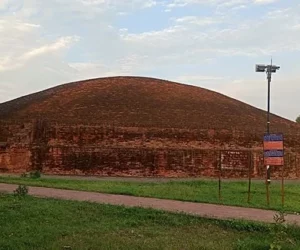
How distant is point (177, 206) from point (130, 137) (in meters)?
9.29

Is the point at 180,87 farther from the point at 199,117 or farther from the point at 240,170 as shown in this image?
the point at 240,170

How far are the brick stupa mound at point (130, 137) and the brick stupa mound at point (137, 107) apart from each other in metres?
0.04

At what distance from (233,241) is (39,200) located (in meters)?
3.69

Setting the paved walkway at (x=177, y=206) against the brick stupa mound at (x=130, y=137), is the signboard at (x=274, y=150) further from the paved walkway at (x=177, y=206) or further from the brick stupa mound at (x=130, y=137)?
the brick stupa mound at (x=130, y=137)

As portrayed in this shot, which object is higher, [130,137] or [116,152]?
[130,137]

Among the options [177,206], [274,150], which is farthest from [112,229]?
[274,150]

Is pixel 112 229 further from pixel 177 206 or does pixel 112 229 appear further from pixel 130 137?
pixel 130 137

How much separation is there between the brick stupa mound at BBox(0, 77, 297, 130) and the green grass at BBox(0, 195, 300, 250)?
35.7 ft

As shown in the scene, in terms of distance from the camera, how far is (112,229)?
276 inches

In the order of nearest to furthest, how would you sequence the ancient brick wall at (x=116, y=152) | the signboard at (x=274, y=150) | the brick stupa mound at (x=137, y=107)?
the signboard at (x=274, y=150) < the ancient brick wall at (x=116, y=152) < the brick stupa mound at (x=137, y=107)

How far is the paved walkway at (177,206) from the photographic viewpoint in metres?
8.75

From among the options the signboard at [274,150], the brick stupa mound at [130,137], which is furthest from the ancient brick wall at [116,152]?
the signboard at [274,150]

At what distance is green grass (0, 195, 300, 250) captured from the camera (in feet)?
20.4

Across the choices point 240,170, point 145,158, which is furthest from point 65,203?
point 240,170
